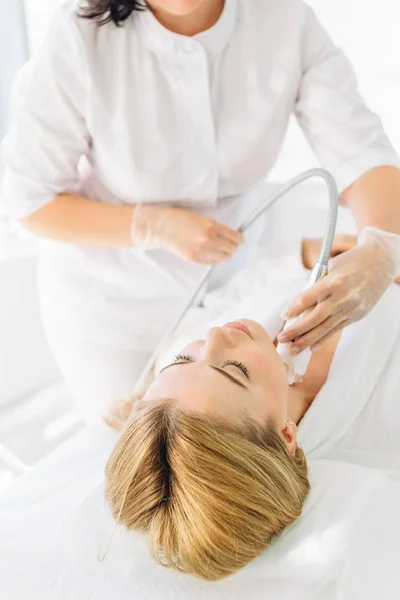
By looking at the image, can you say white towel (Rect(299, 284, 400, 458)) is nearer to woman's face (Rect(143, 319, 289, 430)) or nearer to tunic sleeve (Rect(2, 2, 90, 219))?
woman's face (Rect(143, 319, 289, 430))

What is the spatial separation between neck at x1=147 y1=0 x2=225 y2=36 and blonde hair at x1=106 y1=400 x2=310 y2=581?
845 mm

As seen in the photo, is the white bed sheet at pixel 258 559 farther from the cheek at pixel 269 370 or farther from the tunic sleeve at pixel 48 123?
the tunic sleeve at pixel 48 123

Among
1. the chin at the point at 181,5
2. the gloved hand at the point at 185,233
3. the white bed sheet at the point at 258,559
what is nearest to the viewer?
the white bed sheet at the point at 258,559

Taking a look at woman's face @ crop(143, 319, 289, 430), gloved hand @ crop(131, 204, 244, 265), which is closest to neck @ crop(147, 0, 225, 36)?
gloved hand @ crop(131, 204, 244, 265)

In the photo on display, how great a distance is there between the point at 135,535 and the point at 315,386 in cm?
55

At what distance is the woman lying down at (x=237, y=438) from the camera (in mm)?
1024

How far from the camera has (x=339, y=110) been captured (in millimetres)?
1462

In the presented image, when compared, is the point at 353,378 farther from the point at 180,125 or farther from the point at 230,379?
the point at 180,125

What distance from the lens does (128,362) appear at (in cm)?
169

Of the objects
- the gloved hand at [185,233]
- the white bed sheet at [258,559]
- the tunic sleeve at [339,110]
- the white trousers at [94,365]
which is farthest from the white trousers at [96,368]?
the tunic sleeve at [339,110]

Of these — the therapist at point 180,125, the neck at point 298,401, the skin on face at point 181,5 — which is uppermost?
the skin on face at point 181,5

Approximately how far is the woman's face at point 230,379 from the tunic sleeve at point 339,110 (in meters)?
0.51

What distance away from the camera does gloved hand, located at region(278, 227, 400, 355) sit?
1191mm

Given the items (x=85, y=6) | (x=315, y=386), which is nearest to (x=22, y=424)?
(x=315, y=386)
